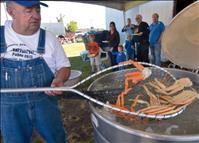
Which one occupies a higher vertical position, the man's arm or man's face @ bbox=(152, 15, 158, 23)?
man's face @ bbox=(152, 15, 158, 23)

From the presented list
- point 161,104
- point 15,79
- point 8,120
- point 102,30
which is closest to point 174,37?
point 161,104

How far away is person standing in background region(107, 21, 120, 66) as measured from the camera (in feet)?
9.80

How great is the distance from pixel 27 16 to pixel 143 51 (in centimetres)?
235

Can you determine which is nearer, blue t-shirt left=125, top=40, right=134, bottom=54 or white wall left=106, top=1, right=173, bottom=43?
white wall left=106, top=1, right=173, bottom=43

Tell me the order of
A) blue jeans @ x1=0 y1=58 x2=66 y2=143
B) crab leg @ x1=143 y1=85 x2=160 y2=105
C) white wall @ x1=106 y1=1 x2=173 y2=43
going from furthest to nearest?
white wall @ x1=106 y1=1 x2=173 y2=43 → blue jeans @ x1=0 y1=58 x2=66 y2=143 → crab leg @ x1=143 y1=85 x2=160 y2=105

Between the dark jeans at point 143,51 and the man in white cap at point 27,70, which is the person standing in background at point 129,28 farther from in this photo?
the man in white cap at point 27,70

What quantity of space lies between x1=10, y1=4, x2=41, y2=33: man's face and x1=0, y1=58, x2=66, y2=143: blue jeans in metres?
0.16

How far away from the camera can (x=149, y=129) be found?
851mm

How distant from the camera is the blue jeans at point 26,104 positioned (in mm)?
1117

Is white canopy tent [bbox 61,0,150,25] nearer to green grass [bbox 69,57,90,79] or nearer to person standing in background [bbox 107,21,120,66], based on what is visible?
person standing in background [bbox 107,21,120,66]

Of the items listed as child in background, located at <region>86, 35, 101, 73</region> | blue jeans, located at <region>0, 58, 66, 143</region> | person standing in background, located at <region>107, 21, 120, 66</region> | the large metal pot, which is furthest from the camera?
child in background, located at <region>86, 35, 101, 73</region>

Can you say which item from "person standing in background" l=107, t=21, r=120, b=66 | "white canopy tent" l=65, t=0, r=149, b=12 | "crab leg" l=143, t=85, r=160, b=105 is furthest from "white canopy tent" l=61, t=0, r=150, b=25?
"crab leg" l=143, t=85, r=160, b=105

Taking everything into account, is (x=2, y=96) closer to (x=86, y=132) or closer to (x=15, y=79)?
(x=15, y=79)

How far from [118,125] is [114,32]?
92.2 inches
